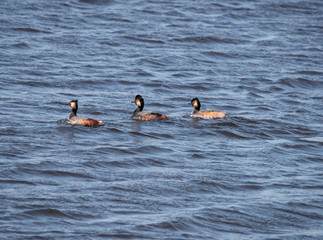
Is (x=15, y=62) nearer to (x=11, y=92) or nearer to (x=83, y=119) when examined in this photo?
(x=11, y=92)

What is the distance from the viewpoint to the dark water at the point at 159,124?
33.4 ft

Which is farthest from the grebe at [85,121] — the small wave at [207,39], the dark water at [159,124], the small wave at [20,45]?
the small wave at [207,39]

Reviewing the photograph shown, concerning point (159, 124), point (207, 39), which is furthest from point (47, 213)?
point (207, 39)

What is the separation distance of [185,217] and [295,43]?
16.9 metres

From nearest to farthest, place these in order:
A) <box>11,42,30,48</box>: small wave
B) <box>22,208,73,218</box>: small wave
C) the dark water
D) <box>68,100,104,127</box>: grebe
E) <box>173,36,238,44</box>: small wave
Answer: <box>22,208,73,218</box>: small wave, the dark water, <box>68,100,104,127</box>: grebe, <box>11,42,30,48</box>: small wave, <box>173,36,238,44</box>: small wave

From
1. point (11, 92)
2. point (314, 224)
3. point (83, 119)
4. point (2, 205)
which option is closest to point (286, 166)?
point (314, 224)

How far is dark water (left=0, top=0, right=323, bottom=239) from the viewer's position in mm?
10195

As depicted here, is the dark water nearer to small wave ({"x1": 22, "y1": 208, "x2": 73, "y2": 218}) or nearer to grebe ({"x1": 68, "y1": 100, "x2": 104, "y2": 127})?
small wave ({"x1": 22, "y1": 208, "x2": 73, "y2": 218})

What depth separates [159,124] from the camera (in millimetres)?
15672

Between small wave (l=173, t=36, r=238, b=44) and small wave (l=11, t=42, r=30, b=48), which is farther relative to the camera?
small wave (l=173, t=36, r=238, b=44)

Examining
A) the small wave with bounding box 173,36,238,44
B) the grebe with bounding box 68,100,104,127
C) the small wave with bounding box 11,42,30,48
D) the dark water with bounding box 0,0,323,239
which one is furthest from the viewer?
the small wave with bounding box 173,36,238,44

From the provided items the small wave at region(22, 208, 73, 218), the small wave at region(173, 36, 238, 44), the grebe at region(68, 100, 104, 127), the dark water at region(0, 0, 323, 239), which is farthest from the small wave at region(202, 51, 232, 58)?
the small wave at region(22, 208, 73, 218)

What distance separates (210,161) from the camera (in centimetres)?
1302

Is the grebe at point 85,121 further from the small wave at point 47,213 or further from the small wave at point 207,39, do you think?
the small wave at point 207,39
